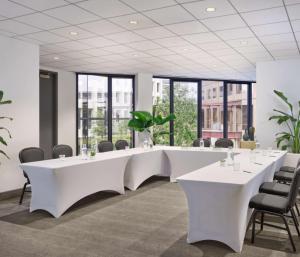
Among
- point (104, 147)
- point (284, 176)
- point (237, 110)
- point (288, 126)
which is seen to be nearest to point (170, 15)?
point (284, 176)

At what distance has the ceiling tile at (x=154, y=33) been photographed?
5.19 m

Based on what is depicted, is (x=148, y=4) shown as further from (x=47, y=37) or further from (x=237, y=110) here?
(x=237, y=110)

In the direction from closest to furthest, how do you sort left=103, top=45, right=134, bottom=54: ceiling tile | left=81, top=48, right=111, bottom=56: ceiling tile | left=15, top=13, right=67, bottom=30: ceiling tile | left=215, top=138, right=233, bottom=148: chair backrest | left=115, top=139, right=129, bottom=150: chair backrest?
left=15, top=13, right=67, bottom=30: ceiling tile, left=103, top=45, right=134, bottom=54: ceiling tile, left=81, top=48, right=111, bottom=56: ceiling tile, left=115, top=139, right=129, bottom=150: chair backrest, left=215, top=138, right=233, bottom=148: chair backrest

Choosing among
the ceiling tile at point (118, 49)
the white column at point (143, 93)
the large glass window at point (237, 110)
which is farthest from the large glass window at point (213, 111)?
the ceiling tile at point (118, 49)

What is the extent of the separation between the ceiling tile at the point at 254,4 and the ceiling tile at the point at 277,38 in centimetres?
156

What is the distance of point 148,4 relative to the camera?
13.4 feet

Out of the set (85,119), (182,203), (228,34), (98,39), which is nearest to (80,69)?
(85,119)

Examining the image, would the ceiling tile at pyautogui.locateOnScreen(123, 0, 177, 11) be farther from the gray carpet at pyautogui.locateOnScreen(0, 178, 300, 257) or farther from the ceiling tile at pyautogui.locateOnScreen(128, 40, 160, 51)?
the gray carpet at pyautogui.locateOnScreen(0, 178, 300, 257)

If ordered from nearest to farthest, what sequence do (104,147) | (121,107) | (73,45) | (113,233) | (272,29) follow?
(113,233), (272,29), (73,45), (104,147), (121,107)

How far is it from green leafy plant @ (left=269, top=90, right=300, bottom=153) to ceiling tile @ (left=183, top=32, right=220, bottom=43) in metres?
2.59

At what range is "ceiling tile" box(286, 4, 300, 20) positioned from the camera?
165 inches

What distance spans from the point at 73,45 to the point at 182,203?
3.58m

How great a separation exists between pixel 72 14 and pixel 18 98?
224cm

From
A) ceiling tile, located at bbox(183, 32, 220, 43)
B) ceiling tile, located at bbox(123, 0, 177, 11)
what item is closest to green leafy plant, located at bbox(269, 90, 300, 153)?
ceiling tile, located at bbox(183, 32, 220, 43)
